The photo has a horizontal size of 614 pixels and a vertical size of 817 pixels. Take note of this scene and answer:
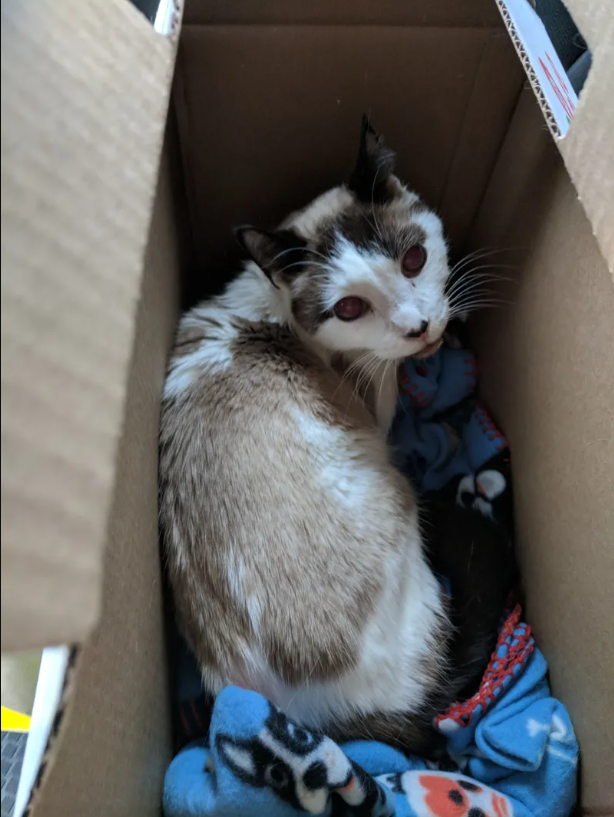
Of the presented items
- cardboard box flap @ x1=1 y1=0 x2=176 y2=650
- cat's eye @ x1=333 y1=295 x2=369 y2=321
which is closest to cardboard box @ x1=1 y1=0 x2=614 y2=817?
cardboard box flap @ x1=1 y1=0 x2=176 y2=650

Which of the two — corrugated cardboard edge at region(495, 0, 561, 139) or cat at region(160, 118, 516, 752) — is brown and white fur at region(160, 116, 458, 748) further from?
corrugated cardboard edge at region(495, 0, 561, 139)

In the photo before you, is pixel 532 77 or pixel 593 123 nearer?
pixel 593 123

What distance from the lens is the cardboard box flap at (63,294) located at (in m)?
0.39

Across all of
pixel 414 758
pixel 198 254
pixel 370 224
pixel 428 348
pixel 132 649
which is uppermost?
pixel 198 254

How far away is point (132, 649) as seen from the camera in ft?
2.84

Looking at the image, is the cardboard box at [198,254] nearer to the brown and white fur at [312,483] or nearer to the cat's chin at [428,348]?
the brown and white fur at [312,483]

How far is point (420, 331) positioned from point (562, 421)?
287 millimetres

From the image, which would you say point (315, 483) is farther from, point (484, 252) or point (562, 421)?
point (484, 252)

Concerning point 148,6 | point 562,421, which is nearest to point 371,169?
point 148,6

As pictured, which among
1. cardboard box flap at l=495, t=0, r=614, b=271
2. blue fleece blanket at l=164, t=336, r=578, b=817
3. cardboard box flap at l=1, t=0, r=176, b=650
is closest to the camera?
cardboard box flap at l=1, t=0, r=176, b=650

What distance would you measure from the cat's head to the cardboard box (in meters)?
0.19

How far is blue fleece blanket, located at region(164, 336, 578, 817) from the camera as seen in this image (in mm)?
953

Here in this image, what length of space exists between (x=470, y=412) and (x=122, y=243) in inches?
45.1

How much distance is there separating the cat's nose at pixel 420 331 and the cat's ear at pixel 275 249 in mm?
221
